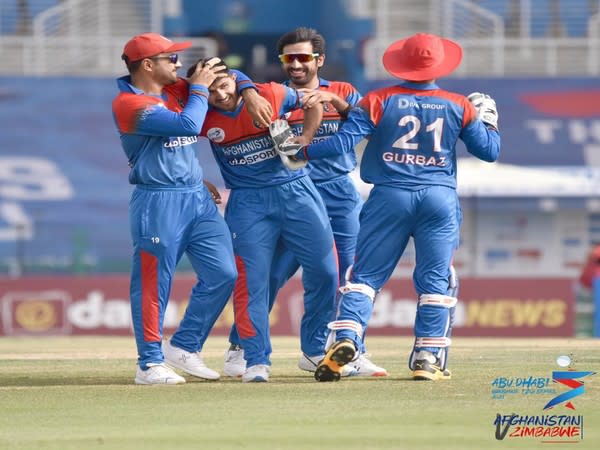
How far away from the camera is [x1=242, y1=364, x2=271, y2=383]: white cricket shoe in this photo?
30.6 feet

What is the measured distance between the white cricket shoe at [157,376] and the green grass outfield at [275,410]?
0.54 ft

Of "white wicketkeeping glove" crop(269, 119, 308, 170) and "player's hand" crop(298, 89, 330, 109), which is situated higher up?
"player's hand" crop(298, 89, 330, 109)

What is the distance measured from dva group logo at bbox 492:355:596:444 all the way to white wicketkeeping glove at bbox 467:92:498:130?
5.63 ft

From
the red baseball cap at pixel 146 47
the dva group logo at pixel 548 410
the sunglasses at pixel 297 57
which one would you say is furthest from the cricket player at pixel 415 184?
the red baseball cap at pixel 146 47

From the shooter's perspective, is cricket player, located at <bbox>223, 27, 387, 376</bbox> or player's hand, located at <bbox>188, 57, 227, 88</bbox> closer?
player's hand, located at <bbox>188, 57, 227, 88</bbox>

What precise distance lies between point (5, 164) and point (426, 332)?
755 inches

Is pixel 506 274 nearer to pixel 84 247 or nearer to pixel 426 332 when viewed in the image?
pixel 84 247

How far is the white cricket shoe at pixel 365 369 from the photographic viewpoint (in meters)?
9.79

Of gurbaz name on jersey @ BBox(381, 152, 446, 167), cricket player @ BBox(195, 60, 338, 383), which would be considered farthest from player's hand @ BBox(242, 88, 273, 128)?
gurbaz name on jersey @ BBox(381, 152, 446, 167)

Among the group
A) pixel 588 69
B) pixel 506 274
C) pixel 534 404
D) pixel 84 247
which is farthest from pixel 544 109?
pixel 534 404

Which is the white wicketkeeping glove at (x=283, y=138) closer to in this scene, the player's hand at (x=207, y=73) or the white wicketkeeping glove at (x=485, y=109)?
the player's hand at (x=207, y=73)

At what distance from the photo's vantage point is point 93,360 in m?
11.8

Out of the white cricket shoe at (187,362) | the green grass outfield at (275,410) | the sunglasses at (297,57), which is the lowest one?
the white cricket shoe at (187,362)

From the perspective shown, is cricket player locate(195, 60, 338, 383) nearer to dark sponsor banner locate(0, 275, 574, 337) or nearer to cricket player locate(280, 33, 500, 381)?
cricket player locate(280, 33, 500, 381)
